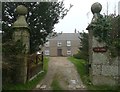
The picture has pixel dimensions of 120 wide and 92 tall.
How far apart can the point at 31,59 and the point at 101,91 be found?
435 cm

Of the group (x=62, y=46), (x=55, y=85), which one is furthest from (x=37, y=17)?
(x=62, y=46)

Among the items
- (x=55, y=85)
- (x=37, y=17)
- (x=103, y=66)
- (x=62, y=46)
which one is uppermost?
(x=37, y=17)

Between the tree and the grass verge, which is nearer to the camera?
the grass verge

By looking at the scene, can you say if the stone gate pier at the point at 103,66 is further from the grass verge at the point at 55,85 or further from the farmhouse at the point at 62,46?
the farmhouse at the point at 62,46

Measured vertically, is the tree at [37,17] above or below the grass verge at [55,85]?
above

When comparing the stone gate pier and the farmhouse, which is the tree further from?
the farmhouse

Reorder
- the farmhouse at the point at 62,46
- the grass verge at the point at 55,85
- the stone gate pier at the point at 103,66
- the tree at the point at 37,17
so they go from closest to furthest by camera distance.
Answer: the grass verge at the point at 55,85
the stone gate pier at the point at 103,66
the tree at the point at 37,17
the farmhouse at the point at 62,46

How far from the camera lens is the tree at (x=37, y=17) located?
16641mm

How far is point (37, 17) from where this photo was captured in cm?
1706

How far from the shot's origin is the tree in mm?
16641

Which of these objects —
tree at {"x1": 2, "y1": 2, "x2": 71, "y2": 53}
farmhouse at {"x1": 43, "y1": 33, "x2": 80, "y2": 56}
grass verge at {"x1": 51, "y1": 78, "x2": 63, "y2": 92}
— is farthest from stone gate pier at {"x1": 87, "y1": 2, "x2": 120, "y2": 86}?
farmhouse at {"x1": 43, "y1": 33, "x2": 80, "y2": 56}

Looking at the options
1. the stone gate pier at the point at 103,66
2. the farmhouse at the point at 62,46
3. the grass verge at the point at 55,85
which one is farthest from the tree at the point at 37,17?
the farmhouse at the point at 62,46

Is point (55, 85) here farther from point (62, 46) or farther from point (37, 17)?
point (62, 46)

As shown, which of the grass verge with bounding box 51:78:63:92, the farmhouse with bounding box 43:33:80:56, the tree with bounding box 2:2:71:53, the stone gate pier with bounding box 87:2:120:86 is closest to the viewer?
the grass verge with bounding box 51:78:63:92
